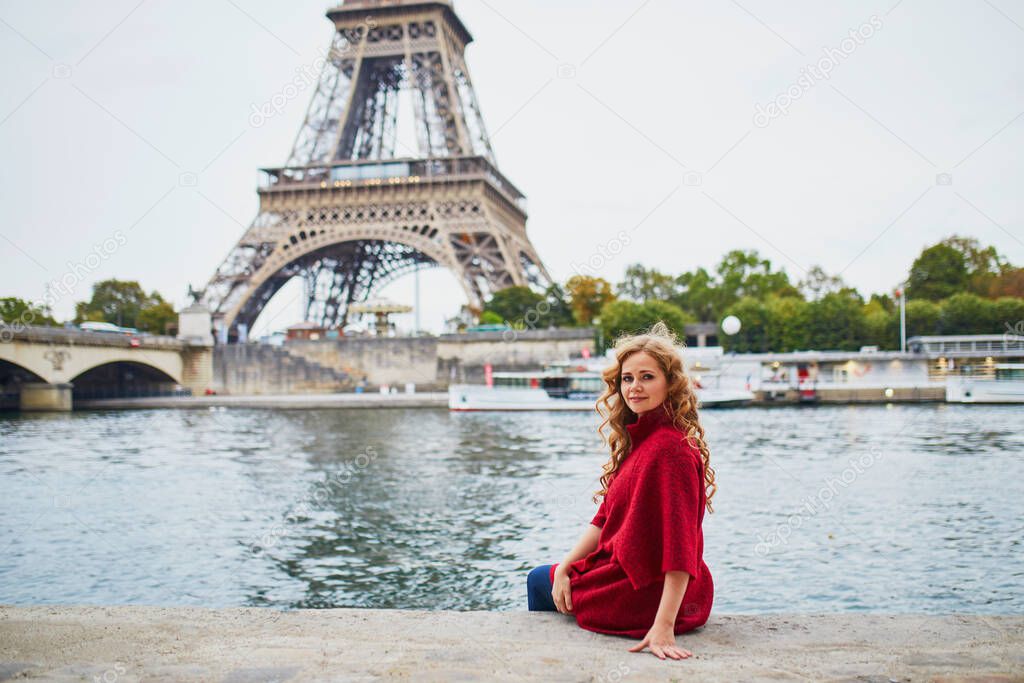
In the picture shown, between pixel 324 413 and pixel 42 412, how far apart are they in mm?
12409

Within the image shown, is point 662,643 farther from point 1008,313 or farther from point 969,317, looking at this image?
point 1008,313

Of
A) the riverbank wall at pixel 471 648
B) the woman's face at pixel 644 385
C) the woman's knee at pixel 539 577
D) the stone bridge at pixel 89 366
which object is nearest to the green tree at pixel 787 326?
the stone bridge at pixel 89 366

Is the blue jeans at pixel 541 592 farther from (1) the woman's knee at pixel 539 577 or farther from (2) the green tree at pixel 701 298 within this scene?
(2) the green tree at pixel 701 298

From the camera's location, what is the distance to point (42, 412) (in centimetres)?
3822

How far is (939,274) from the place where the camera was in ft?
208

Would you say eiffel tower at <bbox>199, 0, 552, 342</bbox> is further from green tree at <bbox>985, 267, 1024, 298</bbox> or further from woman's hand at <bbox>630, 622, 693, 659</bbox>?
woman's hand at <bbox>630, 622, 693, 659</bbox>

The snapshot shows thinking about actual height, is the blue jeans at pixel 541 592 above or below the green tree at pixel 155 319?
below

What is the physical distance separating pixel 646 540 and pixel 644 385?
2.04 feet

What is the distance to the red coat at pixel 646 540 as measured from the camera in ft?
11.3

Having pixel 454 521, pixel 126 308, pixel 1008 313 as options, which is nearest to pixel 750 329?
pixel 1008 313

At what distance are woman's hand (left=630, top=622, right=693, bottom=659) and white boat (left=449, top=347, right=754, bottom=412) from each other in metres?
33.9

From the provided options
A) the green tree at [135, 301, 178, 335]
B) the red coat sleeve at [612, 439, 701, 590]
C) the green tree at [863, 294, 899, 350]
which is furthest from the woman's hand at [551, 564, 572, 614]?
the green tree at [135, 301, 178, 335]

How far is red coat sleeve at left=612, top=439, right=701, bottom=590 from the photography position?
3426 mm

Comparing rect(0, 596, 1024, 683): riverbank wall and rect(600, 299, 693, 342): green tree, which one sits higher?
rect(600, 299, 693, 342): green tree
